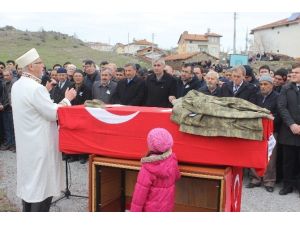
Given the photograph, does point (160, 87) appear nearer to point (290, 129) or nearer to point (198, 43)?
point (290, 129)

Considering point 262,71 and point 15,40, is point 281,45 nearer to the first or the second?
point 15,40

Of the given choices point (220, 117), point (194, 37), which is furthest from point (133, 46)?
point (220, 117)

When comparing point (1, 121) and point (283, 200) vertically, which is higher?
point (1, 121)

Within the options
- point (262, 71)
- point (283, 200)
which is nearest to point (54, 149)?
point (283, 200)

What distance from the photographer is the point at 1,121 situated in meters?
8.96

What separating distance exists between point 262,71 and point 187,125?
4.70 metres

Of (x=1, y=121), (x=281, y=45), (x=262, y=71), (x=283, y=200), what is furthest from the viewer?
(x=281, y=45)

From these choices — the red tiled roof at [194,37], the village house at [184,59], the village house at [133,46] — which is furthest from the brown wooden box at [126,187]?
the village house at [133,46]

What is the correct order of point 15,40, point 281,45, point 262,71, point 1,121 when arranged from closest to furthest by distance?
point 262,71, point 1,121, point 15,40, point 281,45

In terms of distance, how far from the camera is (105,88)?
7383mm

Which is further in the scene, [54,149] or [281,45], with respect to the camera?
[281,45]

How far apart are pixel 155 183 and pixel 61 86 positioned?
16.3ft

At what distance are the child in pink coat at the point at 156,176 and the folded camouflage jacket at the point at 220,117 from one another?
0.27 m
